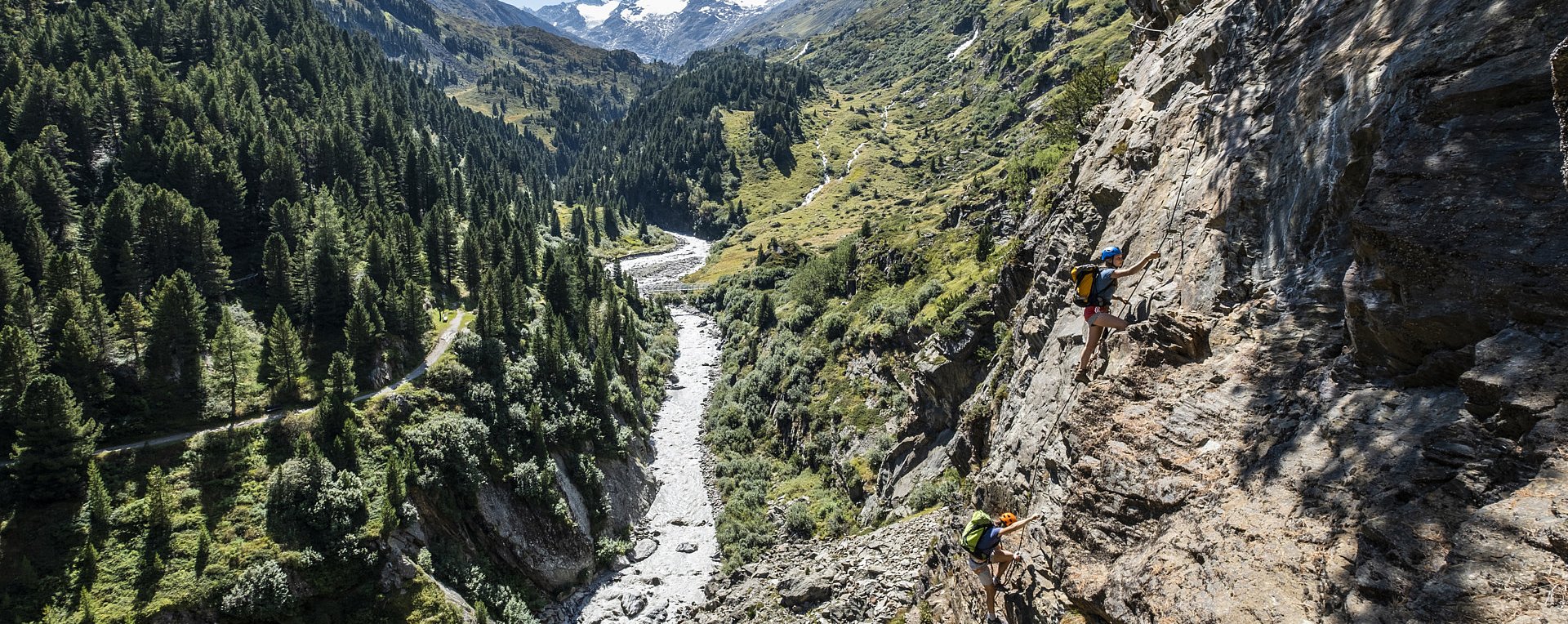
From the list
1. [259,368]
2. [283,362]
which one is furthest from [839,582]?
[259,368]

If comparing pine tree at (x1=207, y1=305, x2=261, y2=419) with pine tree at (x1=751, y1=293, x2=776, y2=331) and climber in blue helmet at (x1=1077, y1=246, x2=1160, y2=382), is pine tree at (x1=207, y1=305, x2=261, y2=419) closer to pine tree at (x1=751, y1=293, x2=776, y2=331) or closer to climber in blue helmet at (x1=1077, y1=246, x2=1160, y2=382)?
climber in blue helmet at (x1=1077, y1=246, x2=1160, y2=382)

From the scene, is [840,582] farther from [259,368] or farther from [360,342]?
[259,368]

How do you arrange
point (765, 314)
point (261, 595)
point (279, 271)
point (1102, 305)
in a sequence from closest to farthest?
point (1102, 305) < point (261, 595) < point (279, 271) < point (765, 314)

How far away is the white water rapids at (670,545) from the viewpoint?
163ft

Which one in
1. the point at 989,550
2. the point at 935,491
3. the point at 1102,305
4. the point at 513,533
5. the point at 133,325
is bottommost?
the point at 935,491

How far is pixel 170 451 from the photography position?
44.9 m

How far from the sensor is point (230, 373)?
50.7 m

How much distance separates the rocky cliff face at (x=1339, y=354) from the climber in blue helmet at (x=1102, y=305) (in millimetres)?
516

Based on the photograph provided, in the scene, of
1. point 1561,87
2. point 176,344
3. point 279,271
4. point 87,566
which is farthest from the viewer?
point 279,271

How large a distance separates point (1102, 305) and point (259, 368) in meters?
64.6

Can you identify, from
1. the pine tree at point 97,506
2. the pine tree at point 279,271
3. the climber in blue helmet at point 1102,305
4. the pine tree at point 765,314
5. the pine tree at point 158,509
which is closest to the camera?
the climber in blue helmet at point 1102,305

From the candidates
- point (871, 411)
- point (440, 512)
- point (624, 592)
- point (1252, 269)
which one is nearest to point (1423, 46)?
point (1252, 269)

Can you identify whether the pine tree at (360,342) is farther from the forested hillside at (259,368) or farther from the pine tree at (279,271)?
the pine tree at (279,271)

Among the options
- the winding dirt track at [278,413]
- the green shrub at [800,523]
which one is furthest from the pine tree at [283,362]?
the green shrub at [800,523]
